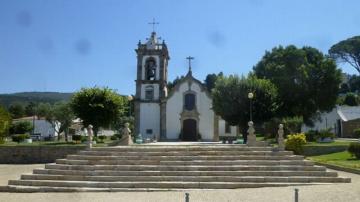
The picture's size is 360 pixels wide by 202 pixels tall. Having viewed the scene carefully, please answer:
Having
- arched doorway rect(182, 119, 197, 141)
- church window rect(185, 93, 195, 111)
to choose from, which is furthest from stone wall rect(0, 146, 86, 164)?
church window rect(185, 93, 195, 111)

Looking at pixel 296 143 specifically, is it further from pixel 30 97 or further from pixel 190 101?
pixel 30 97

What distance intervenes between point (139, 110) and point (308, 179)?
28.2 m

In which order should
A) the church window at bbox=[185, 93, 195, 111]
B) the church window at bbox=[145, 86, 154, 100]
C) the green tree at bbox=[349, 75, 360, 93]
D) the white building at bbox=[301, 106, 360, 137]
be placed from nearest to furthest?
1. the church window at bbox=[185, 93, 195, 111]
2. the church window at bbox=[145, 86, 154, 100]
3. the white building at bbox=[301, 106, 360, 137]
4. the green tree at bbox=[349, 75, 360, 93]

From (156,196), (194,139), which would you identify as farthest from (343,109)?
(156,196)

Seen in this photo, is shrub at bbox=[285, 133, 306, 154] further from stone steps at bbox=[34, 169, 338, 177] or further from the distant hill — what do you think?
the distant hill

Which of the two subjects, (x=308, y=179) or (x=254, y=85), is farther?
(x=254, y=85)

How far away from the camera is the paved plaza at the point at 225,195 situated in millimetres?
12336

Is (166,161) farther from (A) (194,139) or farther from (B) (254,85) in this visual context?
(A) (194,139)

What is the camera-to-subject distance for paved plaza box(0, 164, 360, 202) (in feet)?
40.5

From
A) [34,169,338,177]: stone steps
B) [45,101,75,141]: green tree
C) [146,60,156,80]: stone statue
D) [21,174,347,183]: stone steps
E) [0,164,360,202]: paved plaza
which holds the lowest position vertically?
[0,164,360,202]: paved plaza

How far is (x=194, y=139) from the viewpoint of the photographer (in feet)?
134

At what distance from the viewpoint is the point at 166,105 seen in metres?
41.8

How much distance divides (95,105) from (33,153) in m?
6.87

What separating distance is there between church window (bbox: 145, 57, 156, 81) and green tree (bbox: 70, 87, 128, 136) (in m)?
6.97
